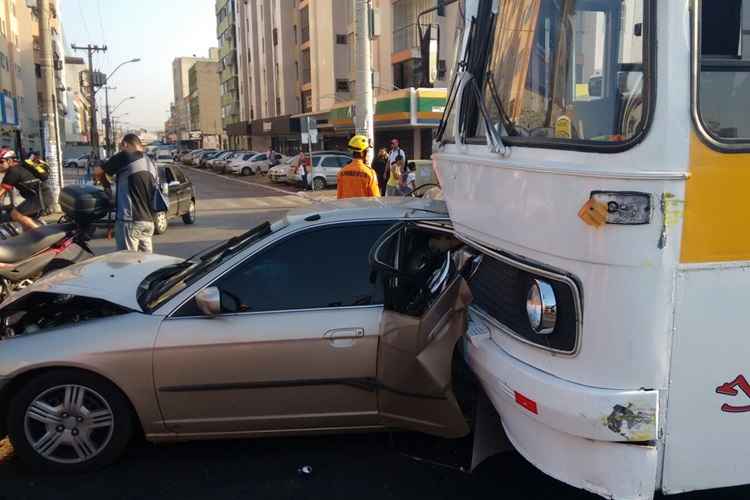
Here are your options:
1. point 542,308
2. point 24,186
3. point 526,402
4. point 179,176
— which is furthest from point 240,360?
point 179,176

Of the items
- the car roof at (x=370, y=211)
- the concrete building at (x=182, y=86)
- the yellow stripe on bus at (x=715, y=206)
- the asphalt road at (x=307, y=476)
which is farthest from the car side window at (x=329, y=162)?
the concrete building at (x=182, y=86)

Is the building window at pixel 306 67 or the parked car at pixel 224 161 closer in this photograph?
the parked car at pixel 224 161

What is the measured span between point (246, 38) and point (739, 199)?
257ft

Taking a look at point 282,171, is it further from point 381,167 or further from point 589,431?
point 589,431

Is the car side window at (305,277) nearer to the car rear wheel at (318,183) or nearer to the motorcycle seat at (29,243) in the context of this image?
the motorcycle seat at (29,243)

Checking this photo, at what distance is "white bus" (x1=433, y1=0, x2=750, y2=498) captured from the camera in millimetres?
2291

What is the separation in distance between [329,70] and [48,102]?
30.6 m

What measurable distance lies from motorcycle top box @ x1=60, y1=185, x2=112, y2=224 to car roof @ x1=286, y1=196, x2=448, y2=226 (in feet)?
12.6

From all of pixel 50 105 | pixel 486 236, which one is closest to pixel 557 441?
pixel 486 236

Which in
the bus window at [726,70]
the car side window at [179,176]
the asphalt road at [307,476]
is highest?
the bus window at [726,70]

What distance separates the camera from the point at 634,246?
2291 mm

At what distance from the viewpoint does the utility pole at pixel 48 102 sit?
58.4ft

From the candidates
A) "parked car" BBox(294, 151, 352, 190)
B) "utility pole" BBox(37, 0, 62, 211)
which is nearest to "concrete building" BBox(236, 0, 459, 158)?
"parked car" BBox(294, 151, 352, 190)

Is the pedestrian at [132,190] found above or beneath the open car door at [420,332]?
above
